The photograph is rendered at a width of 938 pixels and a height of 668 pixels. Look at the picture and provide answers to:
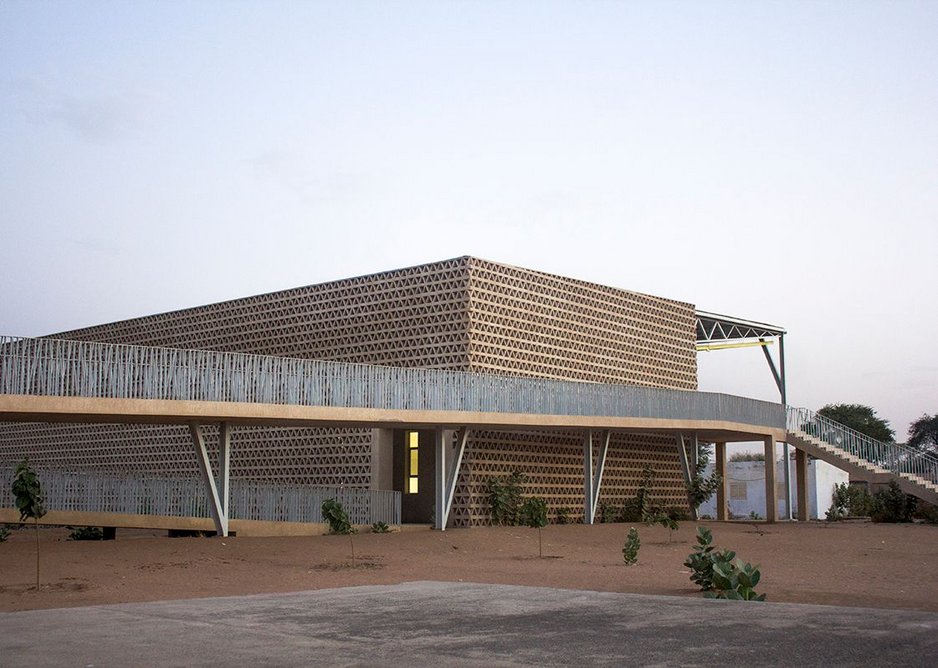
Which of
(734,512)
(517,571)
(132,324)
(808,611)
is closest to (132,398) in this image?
(517,571)

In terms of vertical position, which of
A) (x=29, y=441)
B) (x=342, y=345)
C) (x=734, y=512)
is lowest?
(x=734, y=512)

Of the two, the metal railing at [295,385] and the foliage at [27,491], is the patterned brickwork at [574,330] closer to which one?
the metal railing at [295,385]

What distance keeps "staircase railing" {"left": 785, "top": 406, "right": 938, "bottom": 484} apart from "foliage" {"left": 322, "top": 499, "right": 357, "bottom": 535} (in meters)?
15.3

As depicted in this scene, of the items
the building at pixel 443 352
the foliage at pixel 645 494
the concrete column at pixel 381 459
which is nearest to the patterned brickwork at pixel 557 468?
the building at pixel 443 352

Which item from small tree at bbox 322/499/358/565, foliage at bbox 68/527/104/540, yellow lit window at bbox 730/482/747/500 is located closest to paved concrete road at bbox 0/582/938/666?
small tree at bbox 322/499/358/565

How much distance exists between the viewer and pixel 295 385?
765 inches

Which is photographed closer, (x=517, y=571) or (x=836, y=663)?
(x=836, y=663)

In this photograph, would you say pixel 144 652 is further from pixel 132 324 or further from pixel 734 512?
pixel 734 512

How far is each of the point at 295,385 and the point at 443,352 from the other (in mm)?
6462

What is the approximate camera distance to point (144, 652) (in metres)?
7.34

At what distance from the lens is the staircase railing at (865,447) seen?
30547mm

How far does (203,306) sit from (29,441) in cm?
902

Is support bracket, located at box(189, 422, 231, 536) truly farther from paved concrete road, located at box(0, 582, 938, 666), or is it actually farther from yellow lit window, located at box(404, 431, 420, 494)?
paved concrete road, located at box(0, 582, 938, 666)

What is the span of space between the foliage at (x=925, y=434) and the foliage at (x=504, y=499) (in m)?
48.4
